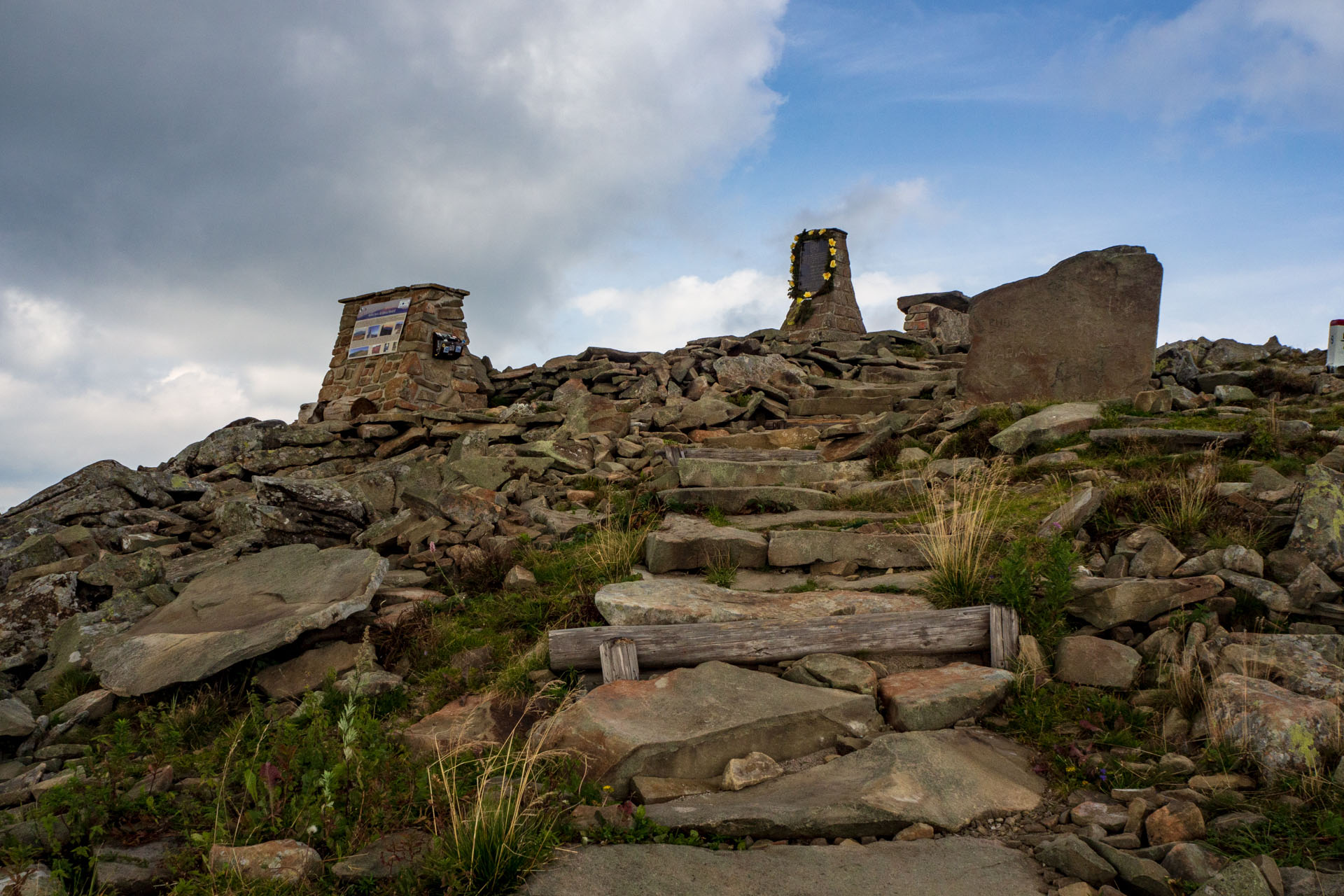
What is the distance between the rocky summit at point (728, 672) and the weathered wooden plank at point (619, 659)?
2cm

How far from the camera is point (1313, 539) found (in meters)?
5.27

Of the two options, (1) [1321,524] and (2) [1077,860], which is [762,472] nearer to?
(1) [1321,524]

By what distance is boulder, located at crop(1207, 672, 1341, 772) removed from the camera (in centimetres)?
389

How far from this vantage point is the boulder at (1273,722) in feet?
12.8

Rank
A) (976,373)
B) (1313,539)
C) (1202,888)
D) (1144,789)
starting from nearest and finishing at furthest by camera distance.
Result: (1202,888), (1144,789), (1313,539), (976,373)

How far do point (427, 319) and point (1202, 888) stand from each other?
53.4ft

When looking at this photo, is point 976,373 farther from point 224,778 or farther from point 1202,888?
point 224,778

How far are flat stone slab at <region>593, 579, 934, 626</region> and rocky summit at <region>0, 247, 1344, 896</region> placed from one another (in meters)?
0.03

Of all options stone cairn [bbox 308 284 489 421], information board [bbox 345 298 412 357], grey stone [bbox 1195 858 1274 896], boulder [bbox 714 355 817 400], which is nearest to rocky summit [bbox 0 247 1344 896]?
grey stone [bbox 1195 858 1274 896]

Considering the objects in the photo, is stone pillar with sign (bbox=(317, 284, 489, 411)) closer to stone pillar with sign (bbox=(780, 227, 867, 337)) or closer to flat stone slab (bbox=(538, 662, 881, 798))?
stone pillar with sign (bbox=(780, 227, 867, 337))

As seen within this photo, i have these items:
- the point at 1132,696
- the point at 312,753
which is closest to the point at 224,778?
the point at 312,753

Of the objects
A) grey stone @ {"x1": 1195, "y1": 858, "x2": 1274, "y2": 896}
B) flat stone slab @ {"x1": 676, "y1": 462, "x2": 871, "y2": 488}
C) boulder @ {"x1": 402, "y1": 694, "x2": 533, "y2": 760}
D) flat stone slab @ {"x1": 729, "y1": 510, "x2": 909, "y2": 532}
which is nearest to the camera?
grey stone @ {"x1": 1195, "y1": 858, "x2": 1274, "y2": 896}

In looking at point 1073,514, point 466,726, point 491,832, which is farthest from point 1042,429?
point 491,832

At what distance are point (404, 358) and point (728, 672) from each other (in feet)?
43.9
